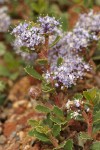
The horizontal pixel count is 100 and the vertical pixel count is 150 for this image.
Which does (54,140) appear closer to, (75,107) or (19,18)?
(75,107)

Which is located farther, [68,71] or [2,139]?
[2,139]

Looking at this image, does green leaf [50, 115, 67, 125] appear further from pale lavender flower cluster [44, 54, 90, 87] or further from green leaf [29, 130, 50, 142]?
pale lavender flower cluster [44, 54, 90, 87]

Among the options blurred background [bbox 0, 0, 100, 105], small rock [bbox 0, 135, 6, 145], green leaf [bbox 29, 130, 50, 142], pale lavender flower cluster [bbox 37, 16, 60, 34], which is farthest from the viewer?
blurred background [bbox 0, 0, 100, 105]

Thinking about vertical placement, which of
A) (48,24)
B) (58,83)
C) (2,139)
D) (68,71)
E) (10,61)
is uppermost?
(10,61)

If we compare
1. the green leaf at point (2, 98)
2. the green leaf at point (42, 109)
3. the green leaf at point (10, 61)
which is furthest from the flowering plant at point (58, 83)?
the green leaf at point (10, 61)

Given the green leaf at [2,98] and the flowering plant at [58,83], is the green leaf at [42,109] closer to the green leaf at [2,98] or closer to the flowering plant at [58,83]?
the flowering plant at [58,83]

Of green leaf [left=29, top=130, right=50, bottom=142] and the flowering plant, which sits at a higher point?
the flowering plant

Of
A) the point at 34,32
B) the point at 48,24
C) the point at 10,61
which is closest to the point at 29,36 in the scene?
the point at 34,32

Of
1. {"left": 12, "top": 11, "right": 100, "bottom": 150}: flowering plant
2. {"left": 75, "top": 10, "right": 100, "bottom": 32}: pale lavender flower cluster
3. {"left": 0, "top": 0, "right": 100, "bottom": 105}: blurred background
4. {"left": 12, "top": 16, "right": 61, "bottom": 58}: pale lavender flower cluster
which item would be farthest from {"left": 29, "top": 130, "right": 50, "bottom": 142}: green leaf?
{"left": 75, "top": 10, "right": 100, "bottom": 32}: pale lavender flower cluster
